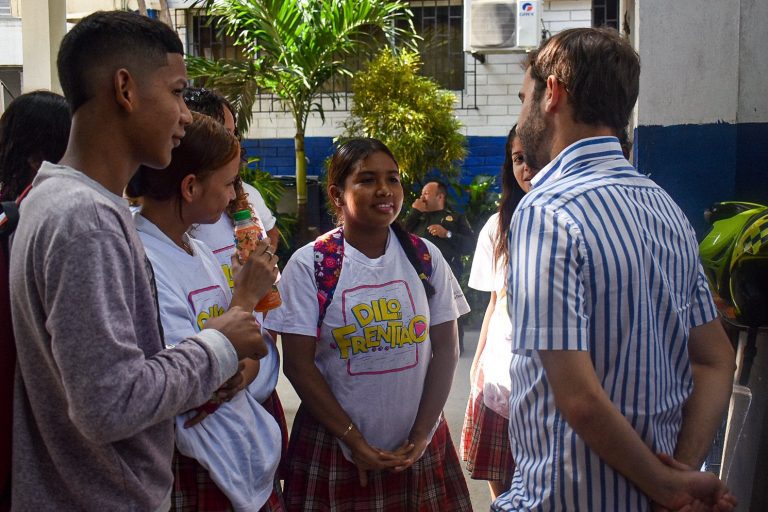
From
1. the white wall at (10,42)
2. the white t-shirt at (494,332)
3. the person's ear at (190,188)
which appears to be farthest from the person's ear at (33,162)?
the white wall at (10,42)

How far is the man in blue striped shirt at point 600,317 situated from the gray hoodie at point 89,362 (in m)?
0.65

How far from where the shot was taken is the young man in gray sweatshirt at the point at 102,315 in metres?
1.49

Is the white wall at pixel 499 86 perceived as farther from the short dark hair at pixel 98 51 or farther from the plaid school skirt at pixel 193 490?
the short dark hair at pixel 98 51

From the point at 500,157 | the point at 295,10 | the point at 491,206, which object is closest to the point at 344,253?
the point at 491,206

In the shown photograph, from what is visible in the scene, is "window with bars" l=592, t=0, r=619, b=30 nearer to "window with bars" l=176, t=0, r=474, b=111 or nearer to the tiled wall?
the tiled wall

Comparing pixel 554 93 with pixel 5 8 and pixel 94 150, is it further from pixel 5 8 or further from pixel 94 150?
pixel 5 8

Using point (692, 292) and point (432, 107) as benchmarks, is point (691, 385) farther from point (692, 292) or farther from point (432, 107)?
point (432, 107)

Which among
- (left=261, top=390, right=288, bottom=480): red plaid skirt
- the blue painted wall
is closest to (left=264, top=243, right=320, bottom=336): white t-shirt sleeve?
(left=261, top=390, right=288, bottom=480): red plaid skirt

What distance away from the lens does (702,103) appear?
12.5 ft

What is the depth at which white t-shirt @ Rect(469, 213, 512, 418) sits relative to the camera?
3.11m

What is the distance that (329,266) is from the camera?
2.77 m

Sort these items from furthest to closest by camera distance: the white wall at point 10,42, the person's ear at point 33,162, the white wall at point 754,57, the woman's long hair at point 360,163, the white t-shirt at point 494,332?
the white wall at point 10,42 < the white wall at point 754,57 < the white t-shirt at point 494,332 < the woman's long hair at point 360,163 < the person's ear at point 33,162

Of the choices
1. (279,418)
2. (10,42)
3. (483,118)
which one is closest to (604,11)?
(483,118)

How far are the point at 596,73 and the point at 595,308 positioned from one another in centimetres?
48
